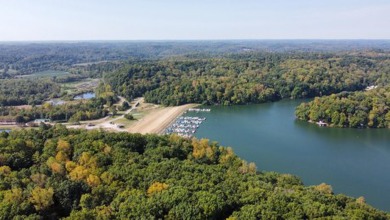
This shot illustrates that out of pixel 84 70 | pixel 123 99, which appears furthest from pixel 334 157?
pixel 84 70

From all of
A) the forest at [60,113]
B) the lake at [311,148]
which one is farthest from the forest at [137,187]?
the forest at [60,113]

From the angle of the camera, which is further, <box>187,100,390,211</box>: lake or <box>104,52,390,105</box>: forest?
<box>104,52,390,105</box>: forest

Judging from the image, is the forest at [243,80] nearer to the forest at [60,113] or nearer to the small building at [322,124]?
the forest at [60,113]

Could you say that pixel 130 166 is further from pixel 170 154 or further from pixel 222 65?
pixel 222 65

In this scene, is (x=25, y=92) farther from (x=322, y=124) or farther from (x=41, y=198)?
(x=41, y=198)

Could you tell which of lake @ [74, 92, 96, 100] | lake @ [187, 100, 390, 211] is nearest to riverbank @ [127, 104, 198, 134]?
lake @ [187, 100, 390, 211]

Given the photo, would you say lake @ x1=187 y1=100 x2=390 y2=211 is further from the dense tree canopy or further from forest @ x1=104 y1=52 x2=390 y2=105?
the dense tree canopy

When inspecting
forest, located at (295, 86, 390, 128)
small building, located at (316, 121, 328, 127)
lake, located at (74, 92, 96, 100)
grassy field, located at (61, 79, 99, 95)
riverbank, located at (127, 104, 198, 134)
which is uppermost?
forest, located at (295, 86, 390, 128)

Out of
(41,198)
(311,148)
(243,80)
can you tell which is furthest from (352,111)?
(41,198)
